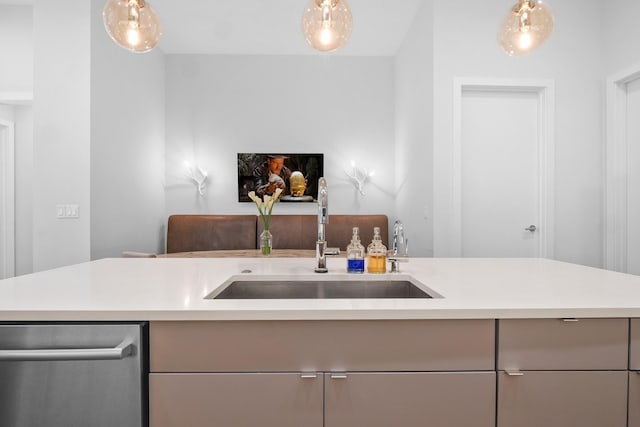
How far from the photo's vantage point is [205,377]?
3.13 feet

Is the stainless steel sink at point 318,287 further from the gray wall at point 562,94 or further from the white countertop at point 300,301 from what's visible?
the gray wall at point 562,94

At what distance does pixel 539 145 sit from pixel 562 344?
2.93m

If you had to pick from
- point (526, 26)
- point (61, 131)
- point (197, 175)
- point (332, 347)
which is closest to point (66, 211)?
point (61, 131)

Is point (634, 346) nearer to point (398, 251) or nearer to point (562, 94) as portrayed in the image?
point (398, 251)

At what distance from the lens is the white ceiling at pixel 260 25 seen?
12.2ft

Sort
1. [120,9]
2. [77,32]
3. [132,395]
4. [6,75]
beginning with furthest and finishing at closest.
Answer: [6,75] < [77,32] < [120,9] < [132,395]

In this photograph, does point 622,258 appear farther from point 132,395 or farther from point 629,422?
point 132,395

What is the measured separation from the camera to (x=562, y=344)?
0.96 metres

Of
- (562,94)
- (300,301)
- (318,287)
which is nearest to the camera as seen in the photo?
(300,301)

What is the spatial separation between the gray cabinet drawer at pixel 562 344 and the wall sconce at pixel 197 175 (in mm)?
4347

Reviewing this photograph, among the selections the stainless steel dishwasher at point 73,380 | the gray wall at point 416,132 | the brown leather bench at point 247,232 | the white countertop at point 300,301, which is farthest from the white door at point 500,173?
the stainless steel dishwasher at point 73,380

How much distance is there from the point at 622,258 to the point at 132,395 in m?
3.79

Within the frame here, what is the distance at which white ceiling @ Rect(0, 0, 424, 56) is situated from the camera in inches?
146

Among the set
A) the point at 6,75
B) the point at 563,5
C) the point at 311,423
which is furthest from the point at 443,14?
the point at 6,75
